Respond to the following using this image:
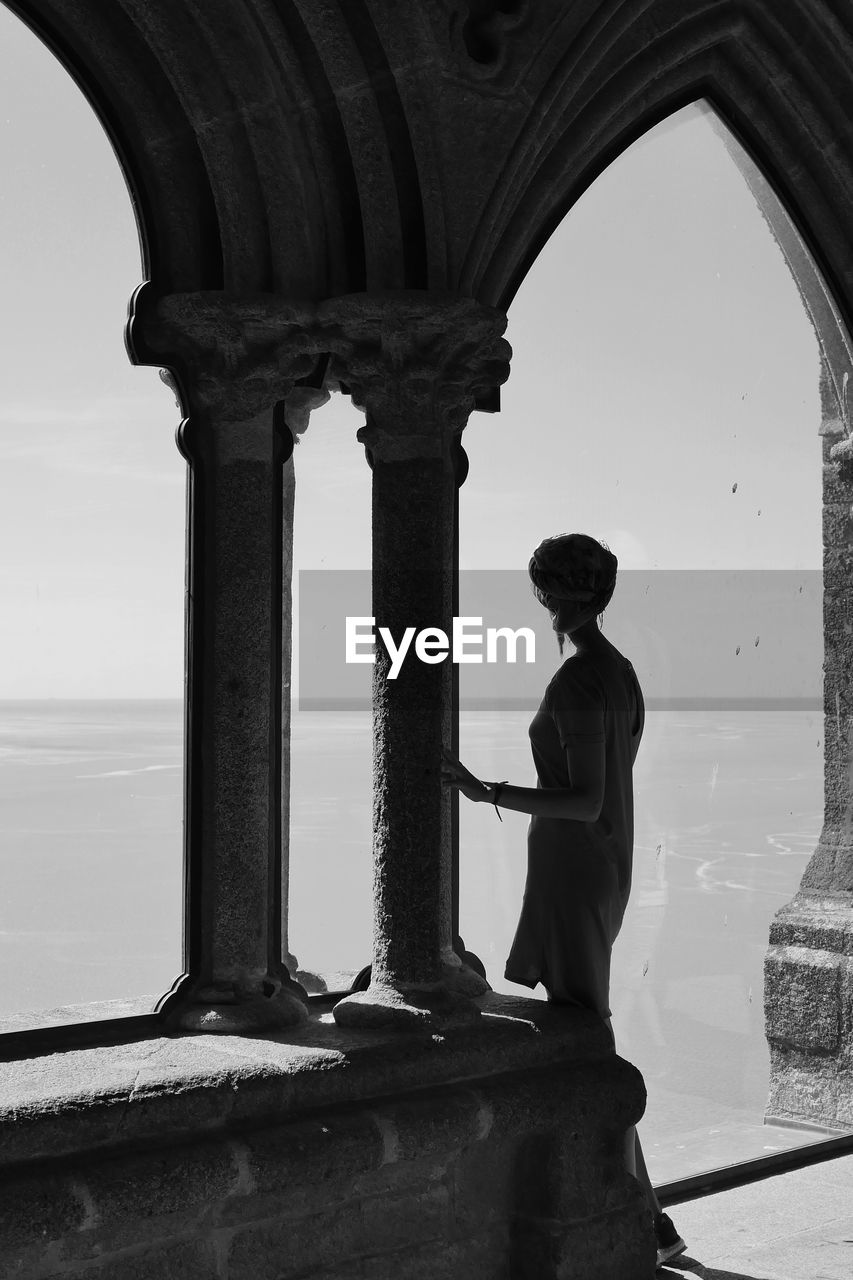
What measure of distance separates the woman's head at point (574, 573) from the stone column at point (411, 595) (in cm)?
21

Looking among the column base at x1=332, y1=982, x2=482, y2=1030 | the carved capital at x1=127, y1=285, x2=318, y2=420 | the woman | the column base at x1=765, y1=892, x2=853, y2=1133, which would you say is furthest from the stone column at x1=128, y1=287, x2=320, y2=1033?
the column base at x1=765, y1=892, x2=853, y2=1133

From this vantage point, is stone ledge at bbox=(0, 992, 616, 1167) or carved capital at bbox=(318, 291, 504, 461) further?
carved capital at bbox=(318, 291, 504, 461)

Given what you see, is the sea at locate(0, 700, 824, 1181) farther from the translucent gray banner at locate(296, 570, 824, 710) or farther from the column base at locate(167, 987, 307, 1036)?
the column base at locate(167, 987, 307, 1036)

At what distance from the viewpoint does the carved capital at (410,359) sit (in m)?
3.02

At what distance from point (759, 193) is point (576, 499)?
769 inches

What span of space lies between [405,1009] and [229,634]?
2.72 ft

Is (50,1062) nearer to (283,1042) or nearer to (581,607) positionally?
(283,1042)

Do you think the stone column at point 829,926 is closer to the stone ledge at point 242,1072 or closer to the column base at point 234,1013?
the stone ledge at point 242,1072

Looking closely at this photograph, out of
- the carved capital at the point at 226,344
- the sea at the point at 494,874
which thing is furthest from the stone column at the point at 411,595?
the sea at the point at 494,874

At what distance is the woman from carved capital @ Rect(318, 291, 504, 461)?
1.18ft

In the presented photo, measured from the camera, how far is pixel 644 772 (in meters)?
31.1

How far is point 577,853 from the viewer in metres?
3.06

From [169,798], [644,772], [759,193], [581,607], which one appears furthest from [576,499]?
[581,607]

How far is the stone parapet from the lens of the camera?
2.44 metres
